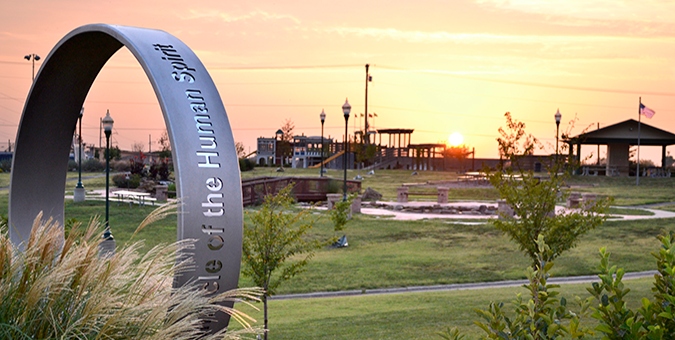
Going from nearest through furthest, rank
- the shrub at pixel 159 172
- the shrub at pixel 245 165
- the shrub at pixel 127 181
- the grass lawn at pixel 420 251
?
1. the grass lawn at pixel 420 251
2. the shrub at pixel 127 181
3. the shrub at pixel 159 172
4. the shrub at pixel 245 165

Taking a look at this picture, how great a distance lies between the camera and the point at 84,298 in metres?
3.62

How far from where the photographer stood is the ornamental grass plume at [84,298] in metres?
3.38

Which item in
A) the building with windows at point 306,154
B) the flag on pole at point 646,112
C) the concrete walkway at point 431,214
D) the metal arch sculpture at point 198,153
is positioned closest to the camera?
the metal arch sculpture at point 198,153

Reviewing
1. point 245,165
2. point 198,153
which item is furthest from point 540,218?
point 245,165

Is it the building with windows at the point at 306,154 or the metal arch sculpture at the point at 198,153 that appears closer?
the metal arch sculpture at the point at 198,153

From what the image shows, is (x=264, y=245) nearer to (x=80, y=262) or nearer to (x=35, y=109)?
(x=35, y=109)

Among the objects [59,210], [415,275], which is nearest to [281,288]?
[415,275]

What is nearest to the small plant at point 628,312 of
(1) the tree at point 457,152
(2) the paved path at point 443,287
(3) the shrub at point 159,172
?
(2) the paved path at point 443,287

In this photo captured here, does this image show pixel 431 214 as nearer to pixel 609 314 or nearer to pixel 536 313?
pixel 536 313

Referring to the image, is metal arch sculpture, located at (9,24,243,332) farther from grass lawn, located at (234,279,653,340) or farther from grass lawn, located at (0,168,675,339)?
grass lawn, located at (234,279,653,340)

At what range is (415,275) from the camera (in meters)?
16.6

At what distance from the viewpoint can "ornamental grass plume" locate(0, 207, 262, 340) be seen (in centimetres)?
338

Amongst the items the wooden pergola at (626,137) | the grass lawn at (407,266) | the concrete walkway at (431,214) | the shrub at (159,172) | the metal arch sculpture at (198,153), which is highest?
the wooden pergola at (626,137)

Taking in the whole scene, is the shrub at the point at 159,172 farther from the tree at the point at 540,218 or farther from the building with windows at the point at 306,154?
the building with windows at the point at 306,154
